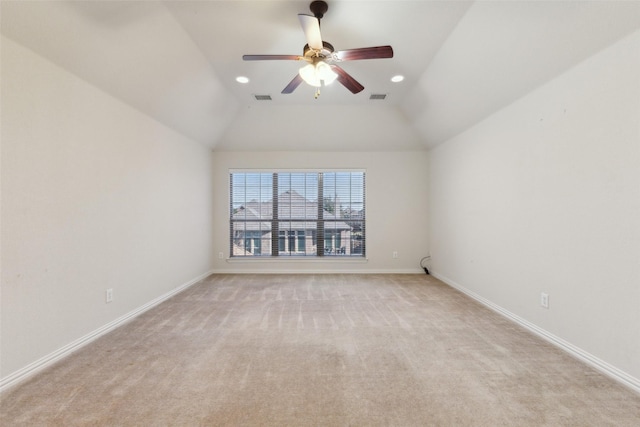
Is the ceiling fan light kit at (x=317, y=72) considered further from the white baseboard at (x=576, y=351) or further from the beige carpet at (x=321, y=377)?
the white baseboard at (x=576, y=351)

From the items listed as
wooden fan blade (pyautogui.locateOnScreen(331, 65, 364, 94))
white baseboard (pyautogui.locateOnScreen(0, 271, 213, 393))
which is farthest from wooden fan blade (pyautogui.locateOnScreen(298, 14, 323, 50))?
white baseboard (pyautogui.locateOnScreen(0, 271, 213, 393))

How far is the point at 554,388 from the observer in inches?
68.9

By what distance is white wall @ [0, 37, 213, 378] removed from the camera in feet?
5.93

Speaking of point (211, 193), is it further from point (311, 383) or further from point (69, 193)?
point (311, 383)

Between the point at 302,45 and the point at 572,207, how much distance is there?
2.92m

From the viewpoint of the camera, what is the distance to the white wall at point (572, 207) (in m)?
1.78

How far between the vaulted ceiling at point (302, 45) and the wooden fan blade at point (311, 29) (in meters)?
0.38

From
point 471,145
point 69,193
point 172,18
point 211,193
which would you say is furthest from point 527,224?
point 211,193

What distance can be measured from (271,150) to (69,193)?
332cm

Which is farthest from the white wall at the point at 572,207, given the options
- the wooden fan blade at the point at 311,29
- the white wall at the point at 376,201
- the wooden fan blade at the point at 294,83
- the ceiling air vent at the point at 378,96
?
the wooden fan blade at the point at 294,83

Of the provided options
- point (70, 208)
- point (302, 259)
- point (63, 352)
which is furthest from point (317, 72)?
point (302, 259)

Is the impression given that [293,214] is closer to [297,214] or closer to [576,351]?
[297,214]

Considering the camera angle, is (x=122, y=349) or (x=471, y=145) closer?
(x=122, y=349)

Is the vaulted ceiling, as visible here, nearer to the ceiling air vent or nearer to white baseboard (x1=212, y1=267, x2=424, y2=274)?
the ceiling air vent
